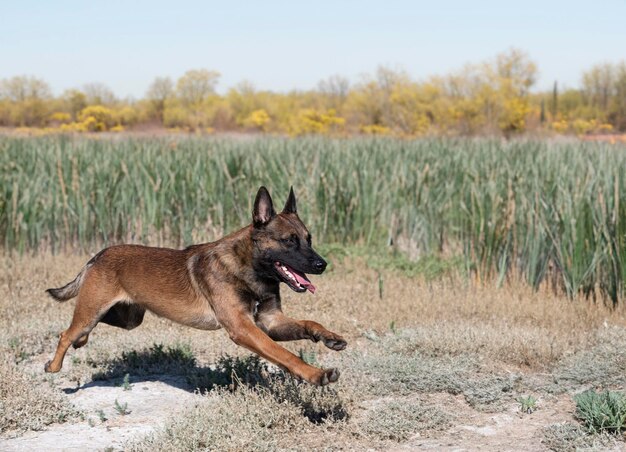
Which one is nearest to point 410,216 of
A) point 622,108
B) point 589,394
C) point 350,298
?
point 350,298

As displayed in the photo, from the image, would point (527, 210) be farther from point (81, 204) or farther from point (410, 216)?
point (81, 204)

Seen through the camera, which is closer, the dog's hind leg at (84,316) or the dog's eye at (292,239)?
the dog's eye at (292,239)

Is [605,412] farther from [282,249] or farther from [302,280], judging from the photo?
[282,249]

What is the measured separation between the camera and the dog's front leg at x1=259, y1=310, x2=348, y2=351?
14.7 feet

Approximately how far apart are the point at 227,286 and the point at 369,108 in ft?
116

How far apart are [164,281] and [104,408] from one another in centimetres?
97

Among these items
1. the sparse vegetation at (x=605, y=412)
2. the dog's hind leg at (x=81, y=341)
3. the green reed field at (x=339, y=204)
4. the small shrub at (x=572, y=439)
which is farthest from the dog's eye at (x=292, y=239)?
the green reed field at (x=339, y=204)

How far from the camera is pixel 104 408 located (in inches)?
211

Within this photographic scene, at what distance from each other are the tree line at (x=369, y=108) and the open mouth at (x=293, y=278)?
2364 centimetres

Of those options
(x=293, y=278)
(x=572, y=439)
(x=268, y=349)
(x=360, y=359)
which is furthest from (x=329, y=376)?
(x=360, y=359)

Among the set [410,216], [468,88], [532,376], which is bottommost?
[532,376]

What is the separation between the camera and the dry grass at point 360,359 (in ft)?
16.1

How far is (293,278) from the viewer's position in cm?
472

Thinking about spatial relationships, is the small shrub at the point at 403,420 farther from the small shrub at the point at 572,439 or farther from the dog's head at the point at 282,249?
the dog's head at the point at 282,249
